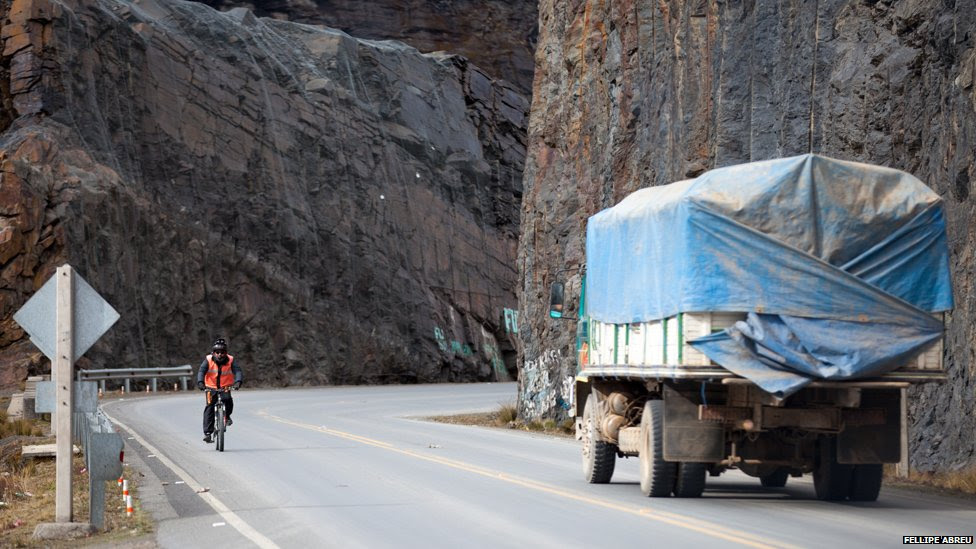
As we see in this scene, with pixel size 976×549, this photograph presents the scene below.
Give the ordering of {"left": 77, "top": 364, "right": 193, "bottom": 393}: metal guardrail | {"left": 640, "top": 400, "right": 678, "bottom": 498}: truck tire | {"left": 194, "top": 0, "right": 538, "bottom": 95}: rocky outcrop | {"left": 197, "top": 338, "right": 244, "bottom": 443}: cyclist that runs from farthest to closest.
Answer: {"left": 194, "top": 0, "right": 538, "bottom": 95}: rocky outcrop
{"left": 77, "top": 364, "right": 193, "bottom": 393}: metal guardrail
{"left": 197, "top": 338, "right": 244, "bottom": 443}: cyclist
{"left": 640, "top": 400, "right": 678, "bottom": 498}: truck tire

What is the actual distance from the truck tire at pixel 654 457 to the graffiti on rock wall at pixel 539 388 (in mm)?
16366

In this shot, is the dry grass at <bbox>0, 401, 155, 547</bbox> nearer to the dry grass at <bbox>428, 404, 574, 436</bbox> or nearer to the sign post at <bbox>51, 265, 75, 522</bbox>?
the sign post at <bbox>51, 265, 75, 522</bbox>

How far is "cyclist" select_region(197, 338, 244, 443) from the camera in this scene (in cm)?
2147

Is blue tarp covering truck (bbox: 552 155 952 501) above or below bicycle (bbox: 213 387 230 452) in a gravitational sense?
above

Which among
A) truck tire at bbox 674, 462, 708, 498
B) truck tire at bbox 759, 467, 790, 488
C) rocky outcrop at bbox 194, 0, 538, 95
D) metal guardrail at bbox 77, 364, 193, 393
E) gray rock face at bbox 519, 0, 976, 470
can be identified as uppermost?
rocky outcrop at bbox 194, 0, 538, 95

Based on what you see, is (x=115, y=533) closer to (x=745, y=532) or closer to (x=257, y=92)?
(x=745, y=532)

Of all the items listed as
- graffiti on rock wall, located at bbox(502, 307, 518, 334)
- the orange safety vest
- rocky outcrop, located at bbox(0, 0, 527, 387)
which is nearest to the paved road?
the orange safety vest

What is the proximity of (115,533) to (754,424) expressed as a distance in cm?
613

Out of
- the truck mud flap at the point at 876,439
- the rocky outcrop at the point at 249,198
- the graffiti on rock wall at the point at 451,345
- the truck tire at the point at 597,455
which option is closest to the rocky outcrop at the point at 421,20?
the rocky outcrop at the point at 249,198

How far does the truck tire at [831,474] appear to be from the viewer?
13.6 metres

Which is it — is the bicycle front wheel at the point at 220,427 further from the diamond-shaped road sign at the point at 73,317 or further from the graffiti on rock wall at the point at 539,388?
the graffiti on rock wall at the point at 539,388

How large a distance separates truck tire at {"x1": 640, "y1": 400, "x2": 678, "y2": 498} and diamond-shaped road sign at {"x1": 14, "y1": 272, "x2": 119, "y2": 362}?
5.51 metres

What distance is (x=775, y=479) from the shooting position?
51.1ft

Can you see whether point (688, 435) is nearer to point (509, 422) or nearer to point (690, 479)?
point (690, 479)
